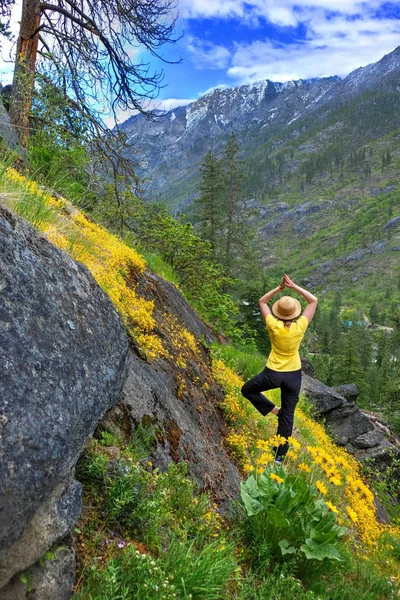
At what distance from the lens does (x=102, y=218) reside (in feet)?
31.1

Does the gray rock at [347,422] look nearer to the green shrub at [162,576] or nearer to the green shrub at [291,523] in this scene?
the green shrub at [291,523]

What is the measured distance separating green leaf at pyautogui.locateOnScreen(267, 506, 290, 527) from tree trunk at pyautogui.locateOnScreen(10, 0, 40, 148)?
26.8 feet

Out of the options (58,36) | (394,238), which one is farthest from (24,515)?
(394,238)

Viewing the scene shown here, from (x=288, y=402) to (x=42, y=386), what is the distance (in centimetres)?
→ 398

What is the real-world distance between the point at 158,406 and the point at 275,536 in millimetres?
1537

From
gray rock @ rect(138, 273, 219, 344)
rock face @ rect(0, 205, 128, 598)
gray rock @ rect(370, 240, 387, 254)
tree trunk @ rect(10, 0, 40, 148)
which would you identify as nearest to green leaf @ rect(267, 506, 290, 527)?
rock face @ rect(0, 205, 128, 598)

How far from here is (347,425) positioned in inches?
669

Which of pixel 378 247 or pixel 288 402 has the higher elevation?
pixel 378 247

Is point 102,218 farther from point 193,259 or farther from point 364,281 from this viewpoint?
point 364,281

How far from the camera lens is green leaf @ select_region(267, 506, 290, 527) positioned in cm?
297

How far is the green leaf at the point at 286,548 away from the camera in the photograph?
2856 millimetres

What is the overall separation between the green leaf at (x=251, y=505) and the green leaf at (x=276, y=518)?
A: 4.7 inches

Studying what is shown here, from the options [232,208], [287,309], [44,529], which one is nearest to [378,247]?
[232,208]

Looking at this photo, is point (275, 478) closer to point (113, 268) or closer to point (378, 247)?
point (113, 268)
